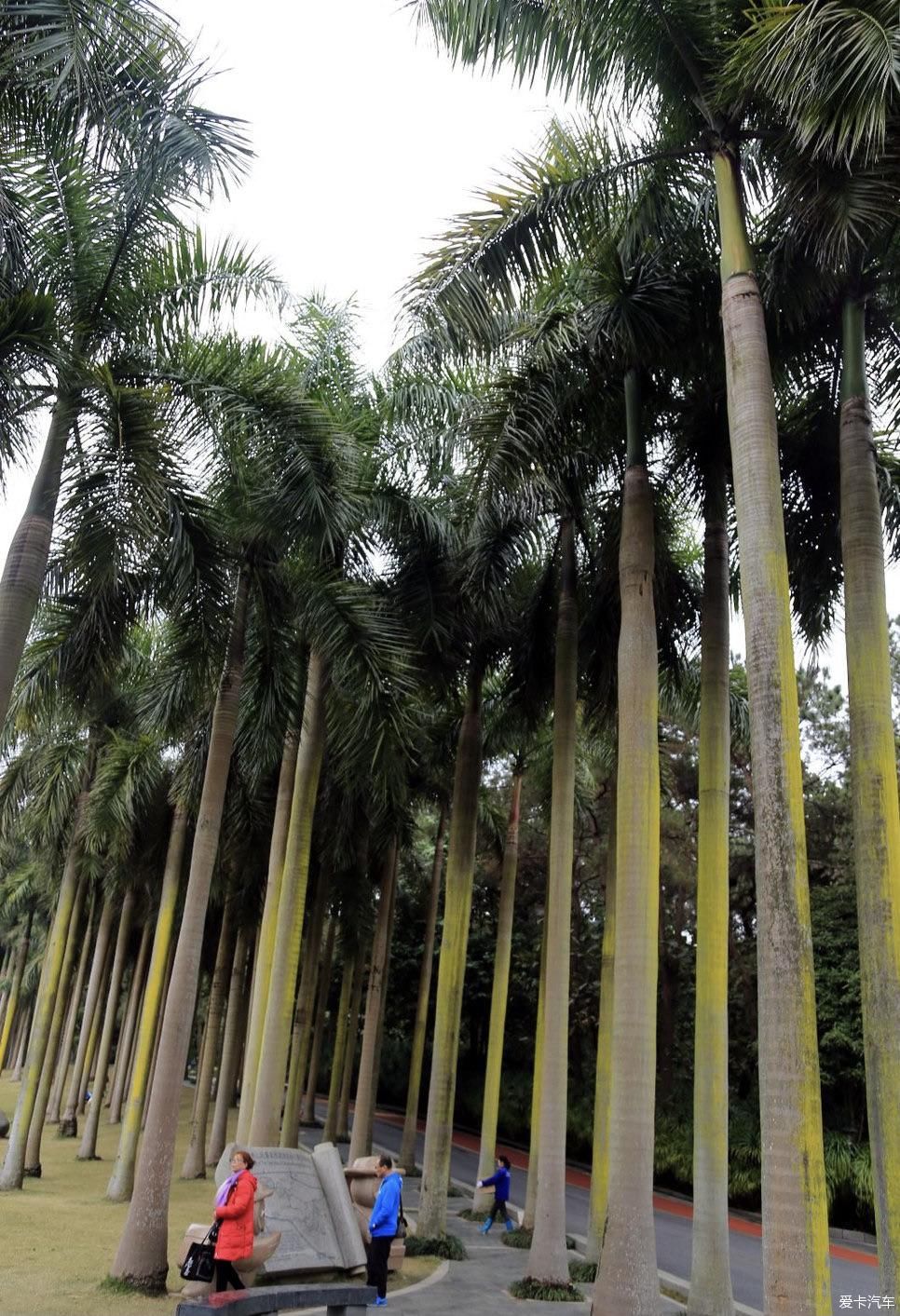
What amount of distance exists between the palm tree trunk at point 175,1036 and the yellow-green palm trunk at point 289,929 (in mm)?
1094

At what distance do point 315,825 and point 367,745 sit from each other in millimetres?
6858

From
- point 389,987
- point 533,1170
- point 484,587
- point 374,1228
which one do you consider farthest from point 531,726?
point 389,987

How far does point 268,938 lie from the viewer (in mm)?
14711

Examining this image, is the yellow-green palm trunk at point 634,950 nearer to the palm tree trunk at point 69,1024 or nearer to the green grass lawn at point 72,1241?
the green grass lawn at point 72,1241

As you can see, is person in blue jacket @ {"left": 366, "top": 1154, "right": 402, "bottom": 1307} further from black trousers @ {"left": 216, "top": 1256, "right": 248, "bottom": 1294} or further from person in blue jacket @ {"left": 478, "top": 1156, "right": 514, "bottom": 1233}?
person in blue jacket @ {"left": 478, "top": 1156, "right": 514, "bottom": 1233}

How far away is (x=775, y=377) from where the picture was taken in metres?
10.7

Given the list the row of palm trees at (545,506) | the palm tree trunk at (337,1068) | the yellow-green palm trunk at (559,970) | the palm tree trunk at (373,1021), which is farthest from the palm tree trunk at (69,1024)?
the yellow-green palm trunk at (559,970)

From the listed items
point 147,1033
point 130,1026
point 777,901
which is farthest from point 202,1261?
→ point 130,1026

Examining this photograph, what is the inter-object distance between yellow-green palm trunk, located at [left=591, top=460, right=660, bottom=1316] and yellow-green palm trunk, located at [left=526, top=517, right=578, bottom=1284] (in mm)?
2616

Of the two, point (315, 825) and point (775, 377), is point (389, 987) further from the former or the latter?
point (775, 377)

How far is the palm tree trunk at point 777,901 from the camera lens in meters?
5.84

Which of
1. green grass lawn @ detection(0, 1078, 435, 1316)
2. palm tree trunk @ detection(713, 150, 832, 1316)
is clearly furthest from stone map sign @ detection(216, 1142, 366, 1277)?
palm tree trunk @ detection(713, 150, 832, 1316)

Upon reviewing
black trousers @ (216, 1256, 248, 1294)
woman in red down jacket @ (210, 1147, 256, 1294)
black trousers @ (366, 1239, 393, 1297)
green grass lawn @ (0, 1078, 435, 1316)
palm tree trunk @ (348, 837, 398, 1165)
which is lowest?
green grass lawn @ (0, 1078, 435, 1316)

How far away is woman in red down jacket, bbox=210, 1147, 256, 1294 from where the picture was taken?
8328 millimetres
